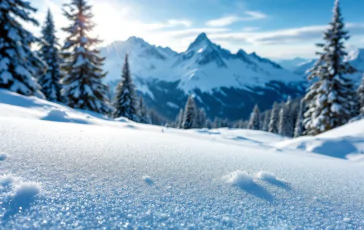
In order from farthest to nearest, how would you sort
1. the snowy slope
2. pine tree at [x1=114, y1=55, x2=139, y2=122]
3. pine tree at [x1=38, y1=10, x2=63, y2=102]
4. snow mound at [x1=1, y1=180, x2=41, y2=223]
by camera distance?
pine tree at [x1=114, y1=55, x2=139, y2=122]
pine tree at [x1=38, y1=10, x2=63, y2=102]
the snowy slope
snow mound at [x1=1, y1=180, x2=41, y2=223]

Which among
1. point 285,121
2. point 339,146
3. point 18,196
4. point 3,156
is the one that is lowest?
point 18,196

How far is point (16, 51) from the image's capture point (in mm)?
11500

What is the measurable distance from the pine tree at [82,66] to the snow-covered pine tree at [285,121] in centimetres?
4182

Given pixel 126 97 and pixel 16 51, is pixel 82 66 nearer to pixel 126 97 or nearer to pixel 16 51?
pixel 16 51

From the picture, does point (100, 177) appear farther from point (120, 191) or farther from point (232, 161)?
point (232, 161)

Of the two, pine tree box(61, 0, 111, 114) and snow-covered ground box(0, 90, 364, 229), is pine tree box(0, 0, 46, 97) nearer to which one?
pine tree box(61, 0, 111, 114)

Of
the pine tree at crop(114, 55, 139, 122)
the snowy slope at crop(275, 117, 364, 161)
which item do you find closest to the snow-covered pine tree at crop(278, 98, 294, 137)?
the pine tree at crop(114, 55, 139, 122)

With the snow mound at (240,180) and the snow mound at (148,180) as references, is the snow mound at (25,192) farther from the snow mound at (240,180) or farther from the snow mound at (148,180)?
the snow mound at (240,180)

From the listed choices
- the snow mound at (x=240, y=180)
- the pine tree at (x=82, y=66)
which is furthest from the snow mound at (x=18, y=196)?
the pine tree at (x=82, y=66)

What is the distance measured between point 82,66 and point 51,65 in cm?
785

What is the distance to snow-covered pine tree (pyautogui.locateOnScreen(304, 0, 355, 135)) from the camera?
16.0 metres

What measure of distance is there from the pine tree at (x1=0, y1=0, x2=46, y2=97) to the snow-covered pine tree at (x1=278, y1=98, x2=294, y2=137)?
4736 cm

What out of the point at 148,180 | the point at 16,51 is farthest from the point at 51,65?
the point at 148,180

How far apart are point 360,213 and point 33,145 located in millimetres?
3166
